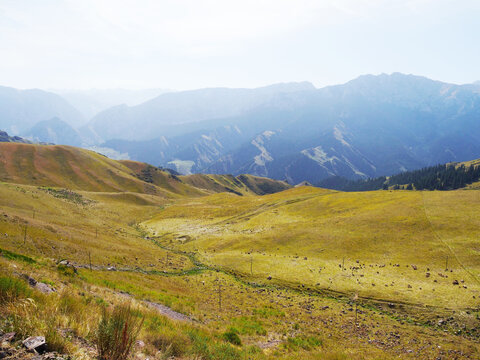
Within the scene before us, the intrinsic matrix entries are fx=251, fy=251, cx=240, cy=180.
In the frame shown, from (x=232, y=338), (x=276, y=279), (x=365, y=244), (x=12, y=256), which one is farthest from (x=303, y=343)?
(x=365, y=244)

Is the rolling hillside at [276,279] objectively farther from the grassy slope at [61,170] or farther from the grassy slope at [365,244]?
the grassy slope at [61,170]

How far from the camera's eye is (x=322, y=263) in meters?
40.5

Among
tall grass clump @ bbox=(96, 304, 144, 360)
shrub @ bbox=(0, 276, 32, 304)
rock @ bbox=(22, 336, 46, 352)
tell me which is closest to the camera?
rock @ bbox=(22, 336, 46, 352)

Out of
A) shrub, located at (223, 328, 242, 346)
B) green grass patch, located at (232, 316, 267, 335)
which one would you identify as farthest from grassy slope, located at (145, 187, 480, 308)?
shrub, located at (223, 328, 242, 346)

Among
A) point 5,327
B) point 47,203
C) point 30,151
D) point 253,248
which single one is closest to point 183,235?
point 253,248

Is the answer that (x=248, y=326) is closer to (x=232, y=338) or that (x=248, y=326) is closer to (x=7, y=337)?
(x=232, y=338)

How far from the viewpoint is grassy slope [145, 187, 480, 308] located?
104 feet

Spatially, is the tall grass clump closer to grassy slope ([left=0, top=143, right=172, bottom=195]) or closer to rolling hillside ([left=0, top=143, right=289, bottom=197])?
rolling hillside ([left=0, top=143, right=289, bottom=197])

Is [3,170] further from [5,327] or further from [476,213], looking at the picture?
[476,213]

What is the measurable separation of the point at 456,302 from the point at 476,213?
1144 inches

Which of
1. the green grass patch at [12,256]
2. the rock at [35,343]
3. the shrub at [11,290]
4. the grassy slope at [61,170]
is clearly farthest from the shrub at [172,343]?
the grassy slope at [61,170]

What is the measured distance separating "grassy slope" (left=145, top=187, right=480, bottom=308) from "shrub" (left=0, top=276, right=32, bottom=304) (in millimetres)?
31728

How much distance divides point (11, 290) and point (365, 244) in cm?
4727

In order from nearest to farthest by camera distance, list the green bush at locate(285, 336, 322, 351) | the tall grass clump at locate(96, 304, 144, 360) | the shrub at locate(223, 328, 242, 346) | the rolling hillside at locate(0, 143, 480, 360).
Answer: the tall grass clump at locate(96, 304, 144, 360) → the rolling hillside at locate(0, 143, 480, 360) → the shrub at locate(223, 328, 242, 346) → the green bush at locate(285, 336, 322, 351)
